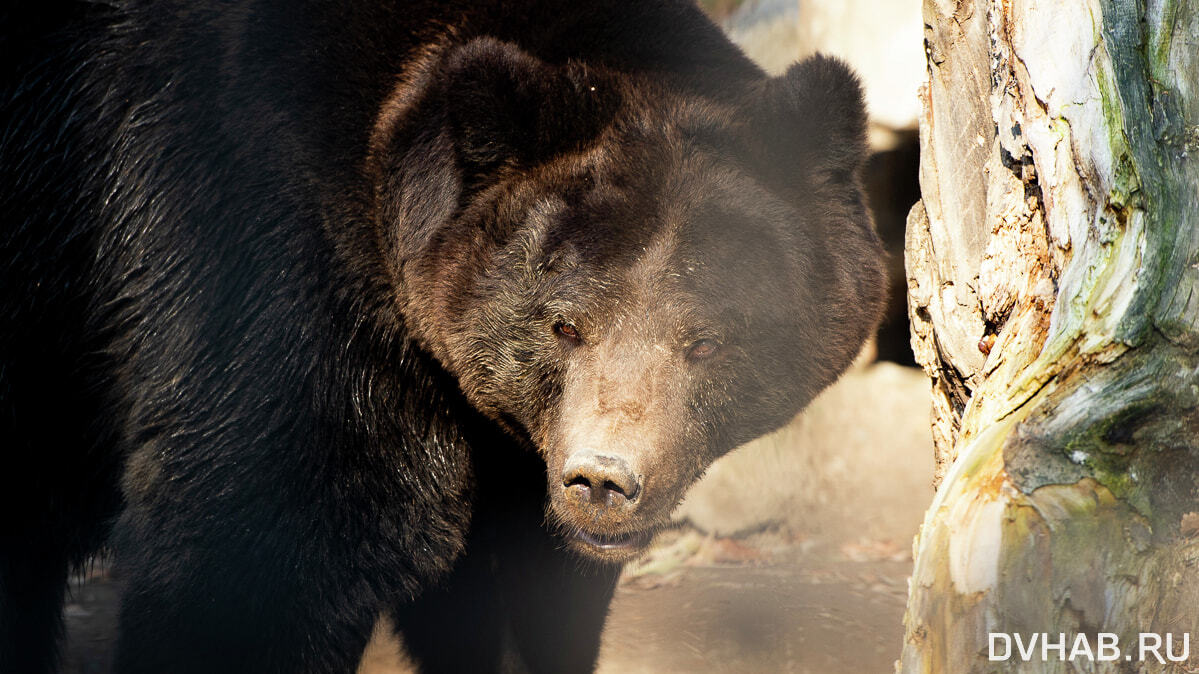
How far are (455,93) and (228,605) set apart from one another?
166cm

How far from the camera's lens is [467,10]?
350cm

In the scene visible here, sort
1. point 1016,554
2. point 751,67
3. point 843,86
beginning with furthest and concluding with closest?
point 751,67 < point 843,86 < point 1016,554

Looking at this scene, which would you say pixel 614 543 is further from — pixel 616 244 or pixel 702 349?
pixel 616 244

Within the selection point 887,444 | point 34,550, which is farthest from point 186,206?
point 887,444

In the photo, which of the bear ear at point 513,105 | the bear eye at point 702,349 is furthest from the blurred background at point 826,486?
the bear ear at point 513,105

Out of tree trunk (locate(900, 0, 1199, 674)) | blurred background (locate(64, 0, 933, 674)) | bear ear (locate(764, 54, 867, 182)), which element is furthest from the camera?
blurred background (locate(64, 0, 933, 674))

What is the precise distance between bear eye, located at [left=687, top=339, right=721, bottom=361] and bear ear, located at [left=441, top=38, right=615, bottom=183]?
29.0 inches

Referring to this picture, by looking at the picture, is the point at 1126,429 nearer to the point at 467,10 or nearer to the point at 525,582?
the point at 467,10

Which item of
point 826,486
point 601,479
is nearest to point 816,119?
point 601,479

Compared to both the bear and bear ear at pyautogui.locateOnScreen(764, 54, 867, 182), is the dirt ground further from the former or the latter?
bear ear at pyautogui.locateOnScreen(764, 54, 867, 182)

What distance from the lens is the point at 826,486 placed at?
22.2 feet

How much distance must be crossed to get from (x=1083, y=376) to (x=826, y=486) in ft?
15.6

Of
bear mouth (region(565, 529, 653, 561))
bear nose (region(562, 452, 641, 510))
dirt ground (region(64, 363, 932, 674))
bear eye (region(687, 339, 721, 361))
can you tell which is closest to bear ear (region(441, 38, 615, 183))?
bear eye (region(687, 339, 721, 361))

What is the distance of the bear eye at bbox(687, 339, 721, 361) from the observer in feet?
10.5
